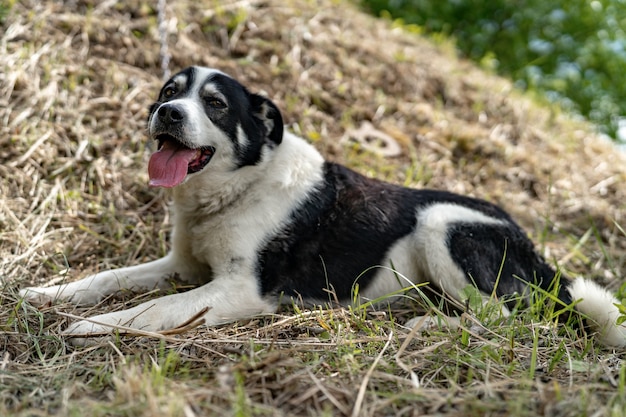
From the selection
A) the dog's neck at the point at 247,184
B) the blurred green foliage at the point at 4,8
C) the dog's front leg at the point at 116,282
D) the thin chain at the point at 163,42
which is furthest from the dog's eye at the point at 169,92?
the blurred green foliage at the point at 4,8

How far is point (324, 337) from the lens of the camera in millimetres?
3086

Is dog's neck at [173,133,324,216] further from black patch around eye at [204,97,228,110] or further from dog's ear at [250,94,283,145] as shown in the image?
black patch around eye at [204,97,228,110]

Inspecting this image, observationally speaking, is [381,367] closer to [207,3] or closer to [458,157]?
[458,157]

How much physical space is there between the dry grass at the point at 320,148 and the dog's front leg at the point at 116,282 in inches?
3.6

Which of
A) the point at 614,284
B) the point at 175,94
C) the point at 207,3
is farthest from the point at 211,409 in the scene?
the point at 207,3

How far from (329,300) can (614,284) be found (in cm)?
221

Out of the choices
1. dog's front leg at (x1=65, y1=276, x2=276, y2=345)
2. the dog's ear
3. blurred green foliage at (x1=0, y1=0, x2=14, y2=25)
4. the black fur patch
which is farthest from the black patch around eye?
blurred green foliage at (x1=0, y1=0, x2=14, y2=25)

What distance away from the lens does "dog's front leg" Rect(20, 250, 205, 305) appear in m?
3.57

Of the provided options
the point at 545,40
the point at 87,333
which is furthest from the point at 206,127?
the point at 545,40

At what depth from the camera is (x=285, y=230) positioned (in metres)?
3.66

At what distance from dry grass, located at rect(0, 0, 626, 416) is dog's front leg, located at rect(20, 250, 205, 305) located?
91 mm

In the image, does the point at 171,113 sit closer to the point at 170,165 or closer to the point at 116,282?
the point at 170,165

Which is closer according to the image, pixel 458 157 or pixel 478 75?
pixel 458 157

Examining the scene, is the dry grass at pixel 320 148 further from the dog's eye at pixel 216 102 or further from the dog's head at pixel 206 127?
the dog's eye at pixel 216 102
